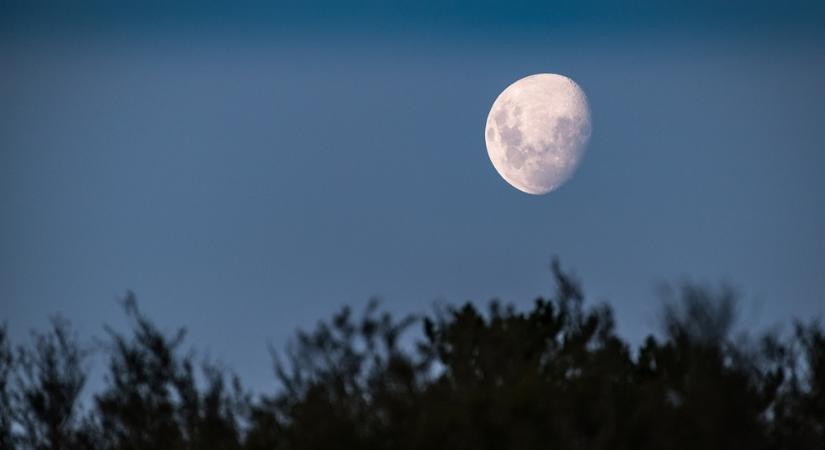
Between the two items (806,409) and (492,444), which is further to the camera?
(806,409)

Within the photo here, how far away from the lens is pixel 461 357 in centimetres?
2581

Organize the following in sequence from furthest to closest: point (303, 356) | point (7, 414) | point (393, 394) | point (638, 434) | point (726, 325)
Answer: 1. point (7, 414)
2. point (303, 356)
3. point (393, 394)
4. point (638, 434)
5. point (726, 325)

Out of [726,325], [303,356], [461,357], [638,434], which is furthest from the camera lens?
[303,356]

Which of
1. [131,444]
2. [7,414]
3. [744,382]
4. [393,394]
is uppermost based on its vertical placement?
[7,414]

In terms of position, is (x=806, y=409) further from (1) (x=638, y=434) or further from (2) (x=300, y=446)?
(2) (x=300, y=446)

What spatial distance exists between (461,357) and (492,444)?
5.25 meters

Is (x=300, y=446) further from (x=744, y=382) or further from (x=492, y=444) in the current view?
(x=744, y=382)

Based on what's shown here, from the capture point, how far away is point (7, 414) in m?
31.1

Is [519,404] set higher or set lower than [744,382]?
higher

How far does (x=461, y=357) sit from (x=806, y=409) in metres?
7.08

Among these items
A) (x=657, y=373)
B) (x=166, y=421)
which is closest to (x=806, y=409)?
(x=657, y=373)

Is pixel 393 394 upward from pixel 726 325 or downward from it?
upward

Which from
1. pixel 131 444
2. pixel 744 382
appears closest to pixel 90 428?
pixel 131 444

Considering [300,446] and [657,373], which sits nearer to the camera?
[300,446]
